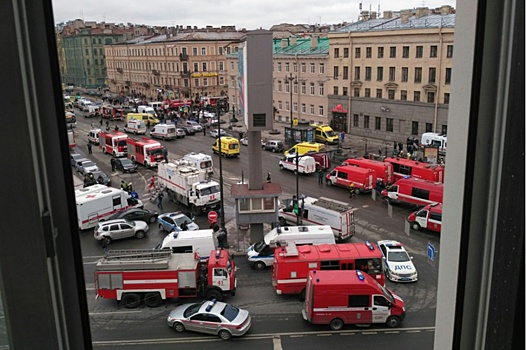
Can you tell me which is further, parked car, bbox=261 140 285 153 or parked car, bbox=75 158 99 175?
parked car, bbox=261 140 285 153


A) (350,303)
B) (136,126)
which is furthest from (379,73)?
(350,303)

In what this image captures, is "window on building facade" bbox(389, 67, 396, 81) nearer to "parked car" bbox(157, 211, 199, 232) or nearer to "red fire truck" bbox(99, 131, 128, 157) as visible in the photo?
"red fire truck" bbox(99, 131, 128, 157)

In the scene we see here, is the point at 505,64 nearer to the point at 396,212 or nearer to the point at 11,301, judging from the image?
the point at 11,301

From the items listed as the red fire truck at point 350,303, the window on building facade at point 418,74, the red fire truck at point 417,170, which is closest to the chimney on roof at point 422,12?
the window on building facade at point 418,74

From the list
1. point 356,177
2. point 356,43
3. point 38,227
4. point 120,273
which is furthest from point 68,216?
point 356,43

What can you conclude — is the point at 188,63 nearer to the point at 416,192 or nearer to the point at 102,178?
the point at 102,178

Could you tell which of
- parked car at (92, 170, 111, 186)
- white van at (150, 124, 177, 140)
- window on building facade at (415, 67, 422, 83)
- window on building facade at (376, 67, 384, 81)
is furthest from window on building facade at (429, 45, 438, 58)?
parked car at (92, 170, 111, 186)

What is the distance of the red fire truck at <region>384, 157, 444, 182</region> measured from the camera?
18.9 meters

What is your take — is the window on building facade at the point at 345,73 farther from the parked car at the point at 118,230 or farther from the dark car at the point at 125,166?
the parked car at the point at 118,230

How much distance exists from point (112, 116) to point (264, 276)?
3366 centimetres

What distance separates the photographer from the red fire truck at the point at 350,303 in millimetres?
9695

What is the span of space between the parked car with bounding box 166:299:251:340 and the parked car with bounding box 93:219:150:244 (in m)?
5.90

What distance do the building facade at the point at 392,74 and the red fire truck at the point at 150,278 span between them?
20.0 meters

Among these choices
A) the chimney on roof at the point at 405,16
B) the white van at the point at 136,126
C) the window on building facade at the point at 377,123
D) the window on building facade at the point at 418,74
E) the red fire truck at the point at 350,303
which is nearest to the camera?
the red fire truck at the point at 350,303
